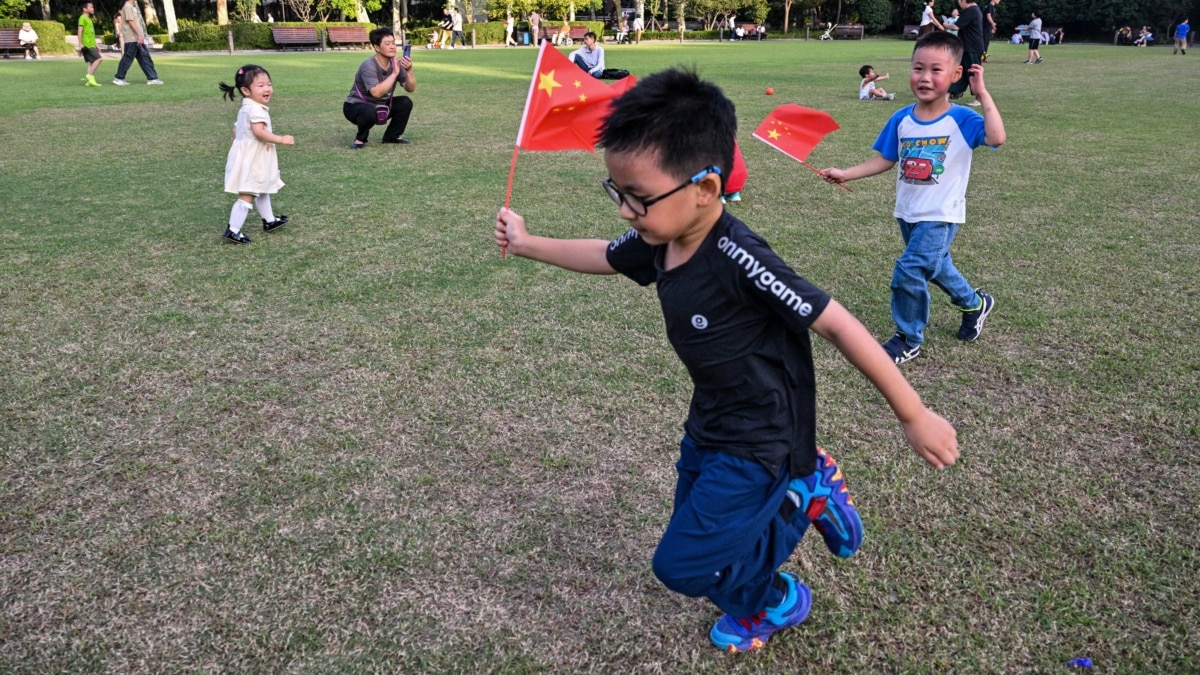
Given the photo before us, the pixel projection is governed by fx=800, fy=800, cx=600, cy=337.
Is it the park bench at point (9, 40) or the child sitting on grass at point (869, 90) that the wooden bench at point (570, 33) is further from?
the child sitting on grass at point (869, 90)

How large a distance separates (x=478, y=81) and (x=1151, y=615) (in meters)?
18.7

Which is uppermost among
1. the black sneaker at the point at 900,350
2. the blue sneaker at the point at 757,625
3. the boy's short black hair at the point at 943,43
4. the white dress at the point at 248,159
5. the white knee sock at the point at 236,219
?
the boy's short black hair at the point at 943,43

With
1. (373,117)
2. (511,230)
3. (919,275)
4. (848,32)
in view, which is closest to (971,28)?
(373,117)

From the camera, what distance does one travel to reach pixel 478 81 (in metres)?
19.2

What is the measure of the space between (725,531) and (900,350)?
8.50ft

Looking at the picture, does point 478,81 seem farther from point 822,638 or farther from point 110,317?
point 822,638

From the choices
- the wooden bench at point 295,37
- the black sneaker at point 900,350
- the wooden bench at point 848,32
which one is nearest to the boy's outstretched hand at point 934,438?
the black sneaker at point 900,350

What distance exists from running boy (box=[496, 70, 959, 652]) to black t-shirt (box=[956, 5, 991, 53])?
12829mm

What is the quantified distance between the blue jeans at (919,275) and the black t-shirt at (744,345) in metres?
2.33

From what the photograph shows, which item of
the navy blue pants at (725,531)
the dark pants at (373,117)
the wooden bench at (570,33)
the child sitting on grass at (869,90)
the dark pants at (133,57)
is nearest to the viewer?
the navy blue pants at (725,531)

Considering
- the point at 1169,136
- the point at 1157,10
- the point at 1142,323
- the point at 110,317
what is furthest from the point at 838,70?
the point at 1157,10

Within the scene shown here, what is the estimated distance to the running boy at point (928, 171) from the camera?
159 inches

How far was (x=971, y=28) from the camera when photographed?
1288 centimetres

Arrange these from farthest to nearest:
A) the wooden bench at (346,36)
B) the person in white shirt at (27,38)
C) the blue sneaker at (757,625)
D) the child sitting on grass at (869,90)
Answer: the wooden bench at (346,36) → the person in white shirt at (27,38) → the child sitting on grass at (869,90) → the blue sneaker at (757,625)
